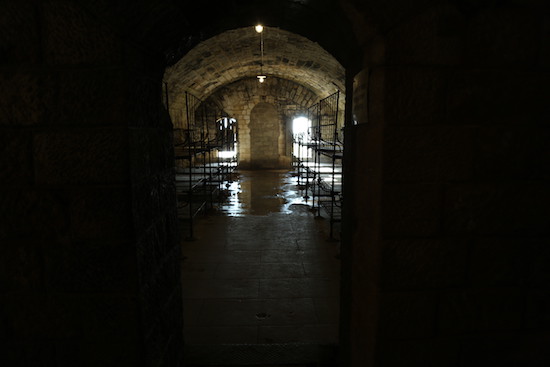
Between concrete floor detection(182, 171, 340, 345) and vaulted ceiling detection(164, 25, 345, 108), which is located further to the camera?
vaulted ceiling detection(164, 25, 345, 108)

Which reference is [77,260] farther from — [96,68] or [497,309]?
[497,309]

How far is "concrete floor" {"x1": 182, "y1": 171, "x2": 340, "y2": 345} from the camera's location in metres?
2.97

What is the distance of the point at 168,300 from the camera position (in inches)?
77.2

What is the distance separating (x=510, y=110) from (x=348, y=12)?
33.9 inches

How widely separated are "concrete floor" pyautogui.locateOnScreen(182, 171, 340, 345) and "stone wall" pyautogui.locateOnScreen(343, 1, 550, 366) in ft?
4.05

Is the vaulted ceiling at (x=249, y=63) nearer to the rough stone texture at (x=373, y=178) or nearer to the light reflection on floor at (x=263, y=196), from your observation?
the light reflection on floor at (x=263, y=196)

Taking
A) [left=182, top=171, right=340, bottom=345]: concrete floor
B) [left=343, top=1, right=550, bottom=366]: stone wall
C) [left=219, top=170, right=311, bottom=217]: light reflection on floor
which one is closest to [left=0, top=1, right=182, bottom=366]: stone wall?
[left=343, top=1, right=550, bottom=366]: stone wall

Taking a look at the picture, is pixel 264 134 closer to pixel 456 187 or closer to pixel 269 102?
pixel 269 102

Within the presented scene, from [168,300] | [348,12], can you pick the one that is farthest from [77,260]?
[348,12]

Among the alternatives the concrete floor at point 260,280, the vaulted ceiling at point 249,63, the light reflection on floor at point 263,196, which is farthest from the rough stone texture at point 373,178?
the vaulted ceiling at point 249,63

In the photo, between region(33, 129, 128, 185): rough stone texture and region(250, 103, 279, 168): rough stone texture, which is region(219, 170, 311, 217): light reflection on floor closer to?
region(250, 103, 279, 168): rough stone texture

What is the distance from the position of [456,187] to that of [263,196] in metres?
7.63

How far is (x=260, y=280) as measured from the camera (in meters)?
3.96

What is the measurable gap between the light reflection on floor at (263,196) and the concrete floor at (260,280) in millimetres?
378
